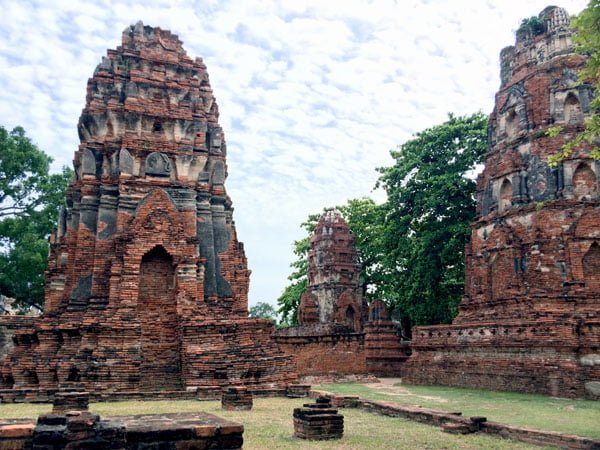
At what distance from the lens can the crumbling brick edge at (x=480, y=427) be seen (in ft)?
24.6

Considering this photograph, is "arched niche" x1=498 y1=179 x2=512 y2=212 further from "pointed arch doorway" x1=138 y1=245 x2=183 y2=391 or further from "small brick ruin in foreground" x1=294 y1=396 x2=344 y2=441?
"small brick ruin in foreground" x1=294 y1=396 x2=344 y2=441

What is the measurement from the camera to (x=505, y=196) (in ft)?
75.3

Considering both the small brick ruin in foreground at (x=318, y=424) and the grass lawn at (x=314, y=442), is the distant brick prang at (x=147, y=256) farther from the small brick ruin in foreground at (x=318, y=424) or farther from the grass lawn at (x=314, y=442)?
the small brick ruin in foreground at (x=318, y=424)

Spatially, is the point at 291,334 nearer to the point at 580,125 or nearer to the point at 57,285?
the point at 57,285

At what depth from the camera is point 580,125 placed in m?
20.8

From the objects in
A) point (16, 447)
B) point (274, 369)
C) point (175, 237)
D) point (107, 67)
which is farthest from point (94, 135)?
point (16, 447)

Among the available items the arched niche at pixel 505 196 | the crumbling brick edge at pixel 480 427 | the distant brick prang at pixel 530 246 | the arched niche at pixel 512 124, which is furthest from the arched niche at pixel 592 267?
the crumbling brick edge at pixel 480 427

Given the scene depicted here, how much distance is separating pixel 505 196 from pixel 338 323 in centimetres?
978

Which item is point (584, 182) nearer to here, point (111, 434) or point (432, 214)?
point (432, 214)

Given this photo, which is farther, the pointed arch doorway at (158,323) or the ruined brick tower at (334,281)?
the ruined brick tower at (334,281)

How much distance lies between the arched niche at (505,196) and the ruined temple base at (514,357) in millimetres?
5127

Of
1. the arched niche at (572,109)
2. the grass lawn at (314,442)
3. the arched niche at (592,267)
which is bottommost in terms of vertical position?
the grass lawn at (314,442)

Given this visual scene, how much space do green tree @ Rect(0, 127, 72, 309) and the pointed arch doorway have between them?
13.6 metres

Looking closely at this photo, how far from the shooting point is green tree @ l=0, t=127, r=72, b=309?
27.6 meters
